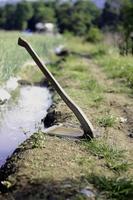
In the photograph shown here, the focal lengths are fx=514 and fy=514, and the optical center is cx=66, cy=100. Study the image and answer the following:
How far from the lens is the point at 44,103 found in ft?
48.9

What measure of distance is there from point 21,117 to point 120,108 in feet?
7.86

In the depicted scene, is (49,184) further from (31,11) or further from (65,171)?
(31,11)

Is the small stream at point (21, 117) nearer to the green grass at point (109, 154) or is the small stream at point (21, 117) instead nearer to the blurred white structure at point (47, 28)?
the green grass at point (109, 154)

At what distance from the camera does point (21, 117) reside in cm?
1241

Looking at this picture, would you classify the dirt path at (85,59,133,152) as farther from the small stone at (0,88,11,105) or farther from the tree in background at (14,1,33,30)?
the tree in background at (14,1,33,30)

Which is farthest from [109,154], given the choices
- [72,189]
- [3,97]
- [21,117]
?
[3,97]

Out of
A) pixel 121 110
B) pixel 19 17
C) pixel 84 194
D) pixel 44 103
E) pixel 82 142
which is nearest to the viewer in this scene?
pixel 84 194

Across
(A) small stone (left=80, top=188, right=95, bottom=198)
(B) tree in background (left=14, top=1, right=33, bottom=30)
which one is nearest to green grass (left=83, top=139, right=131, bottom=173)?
(A) small stone (left=80, top=188, right=95, bottom=198)

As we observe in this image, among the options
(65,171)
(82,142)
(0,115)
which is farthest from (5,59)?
(65,171)

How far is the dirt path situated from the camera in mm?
8898

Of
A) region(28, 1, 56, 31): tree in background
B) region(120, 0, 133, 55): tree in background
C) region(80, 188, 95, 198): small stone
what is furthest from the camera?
region(28, 1, 56, 31): tree in background

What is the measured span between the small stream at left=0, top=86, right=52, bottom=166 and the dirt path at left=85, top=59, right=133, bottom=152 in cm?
167

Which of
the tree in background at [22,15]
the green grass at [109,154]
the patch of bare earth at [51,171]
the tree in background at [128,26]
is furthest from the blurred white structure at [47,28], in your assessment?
the patch of bare earth at [51,171]

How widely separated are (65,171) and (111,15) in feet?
194
